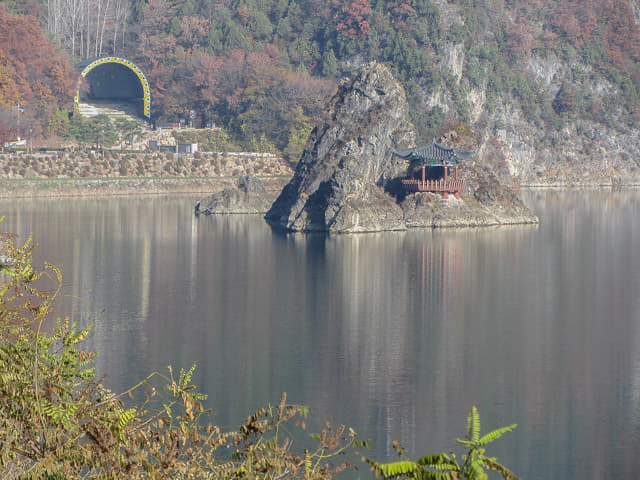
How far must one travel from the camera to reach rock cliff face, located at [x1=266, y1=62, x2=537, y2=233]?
44594mm

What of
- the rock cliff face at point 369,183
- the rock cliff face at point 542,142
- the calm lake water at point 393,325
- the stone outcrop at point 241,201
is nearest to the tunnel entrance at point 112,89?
the rock cliff face at point 542,142

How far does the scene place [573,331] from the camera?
2425 cm

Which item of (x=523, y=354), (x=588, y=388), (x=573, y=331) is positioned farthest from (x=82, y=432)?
(x=573, y=331)

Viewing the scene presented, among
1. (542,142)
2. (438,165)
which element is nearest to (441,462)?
(438,165)

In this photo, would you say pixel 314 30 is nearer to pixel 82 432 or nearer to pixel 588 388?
pixel 588 388

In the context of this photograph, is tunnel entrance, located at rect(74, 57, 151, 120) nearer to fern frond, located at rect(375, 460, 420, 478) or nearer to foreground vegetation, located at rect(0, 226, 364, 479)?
foreground vegetation, located at rect(0, 226, 364, 479)

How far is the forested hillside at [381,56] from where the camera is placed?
8119 cm

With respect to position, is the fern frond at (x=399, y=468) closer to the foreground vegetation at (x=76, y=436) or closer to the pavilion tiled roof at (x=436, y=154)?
the foreground vegetation at (x=76, y=436)

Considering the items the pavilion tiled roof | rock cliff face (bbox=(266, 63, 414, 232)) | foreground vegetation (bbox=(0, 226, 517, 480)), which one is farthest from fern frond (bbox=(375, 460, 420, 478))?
the pavilion tiled roof

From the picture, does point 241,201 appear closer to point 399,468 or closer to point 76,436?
point 76,436

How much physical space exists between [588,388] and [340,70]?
233 feet

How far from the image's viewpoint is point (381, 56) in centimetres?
8531

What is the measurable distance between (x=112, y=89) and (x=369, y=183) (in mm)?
50888

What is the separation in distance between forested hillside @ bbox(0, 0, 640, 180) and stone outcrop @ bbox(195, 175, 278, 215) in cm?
2078
